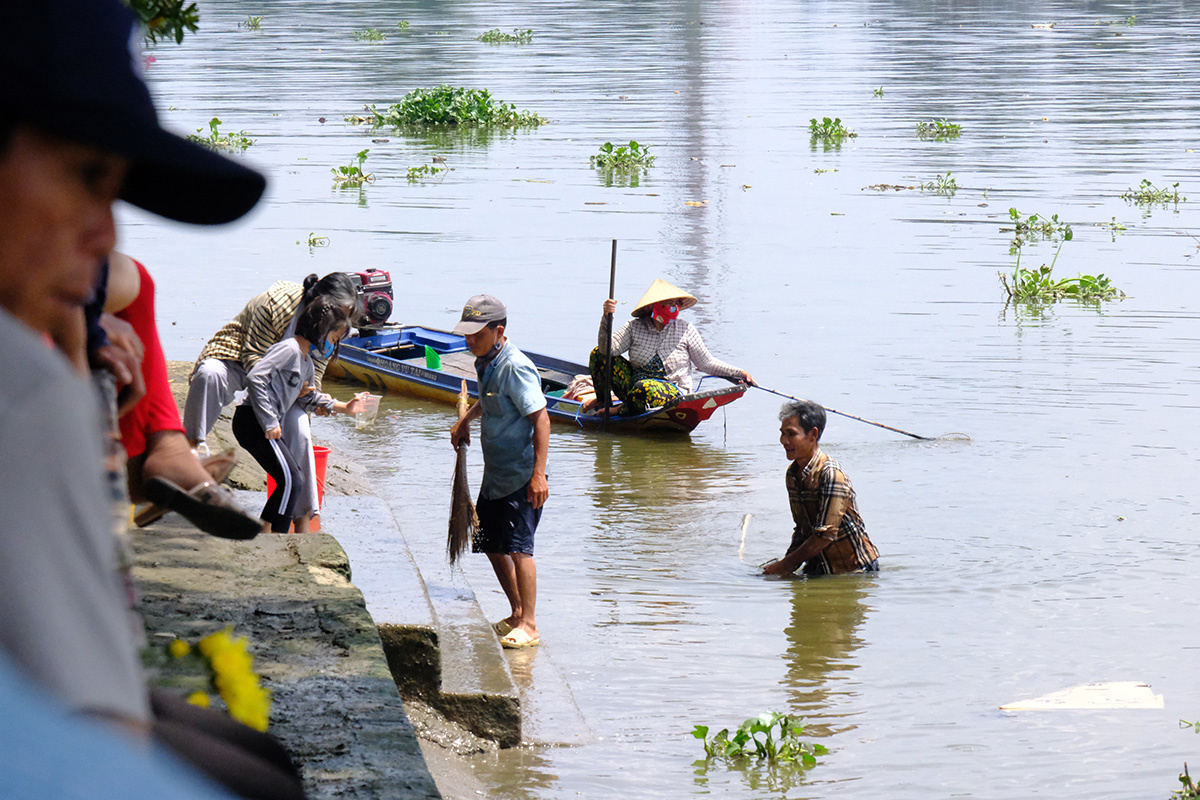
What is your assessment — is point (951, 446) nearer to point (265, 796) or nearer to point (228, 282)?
point (228, 282)

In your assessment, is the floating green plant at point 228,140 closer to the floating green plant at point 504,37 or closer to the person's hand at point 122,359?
the person's hand at point 122,359

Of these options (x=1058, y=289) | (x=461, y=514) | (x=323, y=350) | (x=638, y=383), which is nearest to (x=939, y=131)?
(x=1058, y=289)

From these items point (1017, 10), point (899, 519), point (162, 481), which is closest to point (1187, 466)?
point (899, 519)

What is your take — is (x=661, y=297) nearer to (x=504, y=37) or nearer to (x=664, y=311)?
(x=664, y=311)

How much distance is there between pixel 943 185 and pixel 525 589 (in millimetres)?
18016

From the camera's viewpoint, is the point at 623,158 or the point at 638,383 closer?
the point at 638,383

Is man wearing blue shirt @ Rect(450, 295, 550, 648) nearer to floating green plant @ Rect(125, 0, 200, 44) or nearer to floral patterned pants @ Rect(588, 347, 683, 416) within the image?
floating green plant @ Rect(125, 0, 200, 44)

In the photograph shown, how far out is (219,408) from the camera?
780 cm

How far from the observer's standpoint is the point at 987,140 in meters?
29.7

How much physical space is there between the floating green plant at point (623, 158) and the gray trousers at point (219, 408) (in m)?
19.1

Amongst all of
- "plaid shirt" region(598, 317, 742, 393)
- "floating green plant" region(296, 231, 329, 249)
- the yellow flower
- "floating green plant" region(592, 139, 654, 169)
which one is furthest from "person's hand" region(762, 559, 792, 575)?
"floating green plant" region(592, 139, 654, 169)

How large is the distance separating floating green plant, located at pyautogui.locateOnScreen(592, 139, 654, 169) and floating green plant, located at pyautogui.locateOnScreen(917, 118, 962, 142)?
23.4ft

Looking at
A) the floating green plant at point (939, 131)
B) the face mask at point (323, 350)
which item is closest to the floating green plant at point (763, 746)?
the face mask at point (323, 350)

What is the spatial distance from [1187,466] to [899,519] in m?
2.82
